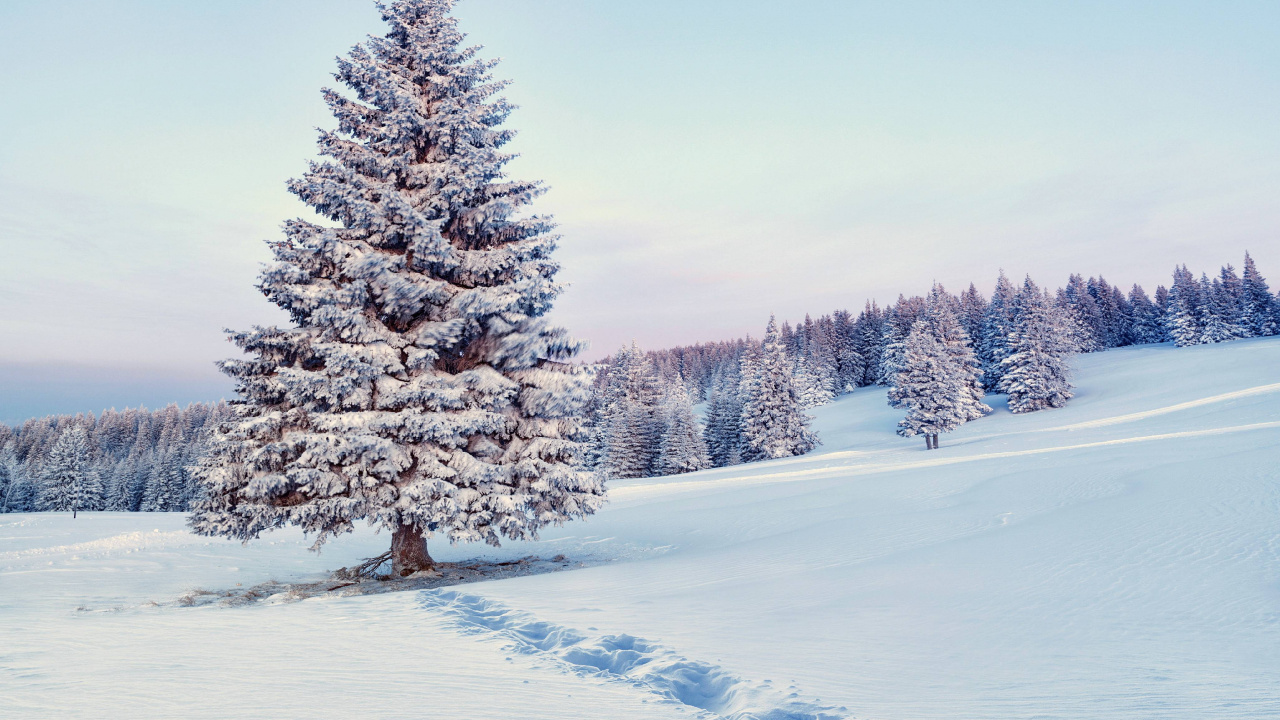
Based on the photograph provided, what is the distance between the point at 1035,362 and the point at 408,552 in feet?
173

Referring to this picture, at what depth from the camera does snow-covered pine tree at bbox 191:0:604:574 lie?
973cm

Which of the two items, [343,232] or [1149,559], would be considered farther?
[343,232]

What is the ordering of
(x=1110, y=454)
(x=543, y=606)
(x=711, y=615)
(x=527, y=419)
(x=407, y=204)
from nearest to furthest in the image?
(x=711, y=615) → (x=543, y=606) → (x=407, y=204) → (x=527, y=419) → (x=1110, y=454)

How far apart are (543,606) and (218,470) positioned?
6044mm

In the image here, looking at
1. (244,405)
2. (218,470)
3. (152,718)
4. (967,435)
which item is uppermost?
(244,405)

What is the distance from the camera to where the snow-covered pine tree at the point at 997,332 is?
2215 inches

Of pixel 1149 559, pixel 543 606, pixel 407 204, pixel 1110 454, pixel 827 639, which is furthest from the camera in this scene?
pixel 1110 454

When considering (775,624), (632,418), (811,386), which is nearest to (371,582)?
(775,624)

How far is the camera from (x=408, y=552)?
36.5ft

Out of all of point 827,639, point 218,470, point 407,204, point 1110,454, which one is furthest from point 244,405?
point 1110,454

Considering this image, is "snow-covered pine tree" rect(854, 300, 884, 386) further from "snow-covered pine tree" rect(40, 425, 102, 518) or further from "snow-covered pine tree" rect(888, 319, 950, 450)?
"snow-covered pine tree" rect(40, 425, 102, 518)

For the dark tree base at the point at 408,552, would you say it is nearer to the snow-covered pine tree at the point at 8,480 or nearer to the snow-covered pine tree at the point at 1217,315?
the snow-covered pine tree at the point at 1217,315

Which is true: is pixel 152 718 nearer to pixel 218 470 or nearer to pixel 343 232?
pixel 218 470

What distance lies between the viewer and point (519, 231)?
11789 mm
